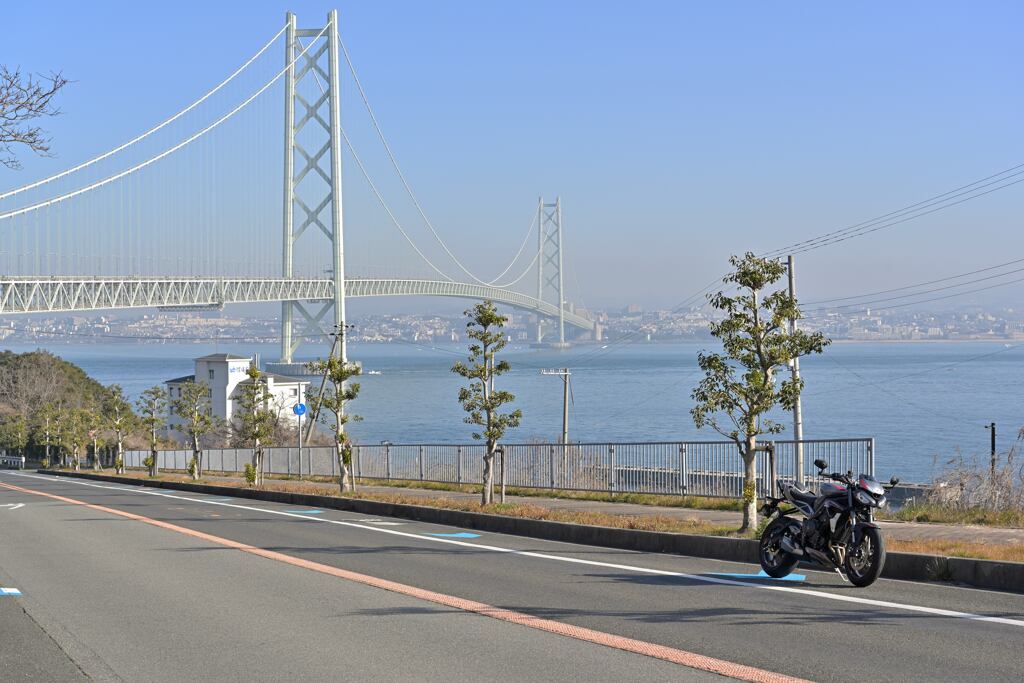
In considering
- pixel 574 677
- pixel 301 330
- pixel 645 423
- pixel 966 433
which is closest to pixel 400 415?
pixel 301 330

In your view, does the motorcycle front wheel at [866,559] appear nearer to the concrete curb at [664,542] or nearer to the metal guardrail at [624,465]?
Result: the concrete curb at [664,542]

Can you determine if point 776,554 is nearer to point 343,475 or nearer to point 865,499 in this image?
point 865,499

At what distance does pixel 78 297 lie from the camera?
224 feet

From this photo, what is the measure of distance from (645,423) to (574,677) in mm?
81431

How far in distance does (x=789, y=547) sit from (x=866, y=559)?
2.78 ft

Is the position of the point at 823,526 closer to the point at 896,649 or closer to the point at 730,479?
the point at 896,649

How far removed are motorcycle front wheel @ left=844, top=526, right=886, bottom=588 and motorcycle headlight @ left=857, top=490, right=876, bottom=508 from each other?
0.19 meters

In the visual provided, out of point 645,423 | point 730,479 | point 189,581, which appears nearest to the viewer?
point 189,581

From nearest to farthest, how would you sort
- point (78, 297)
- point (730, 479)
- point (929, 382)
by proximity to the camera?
1. point (730, 479)
2. point (78, 297)
3. point (929, 382)

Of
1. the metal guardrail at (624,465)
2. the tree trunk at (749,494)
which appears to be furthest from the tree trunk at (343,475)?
the tree trunk at (749,494)

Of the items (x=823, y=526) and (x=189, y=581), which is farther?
(x=189, y=581)

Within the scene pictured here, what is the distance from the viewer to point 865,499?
9.61 m

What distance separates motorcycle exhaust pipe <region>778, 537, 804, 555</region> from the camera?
1032 cm

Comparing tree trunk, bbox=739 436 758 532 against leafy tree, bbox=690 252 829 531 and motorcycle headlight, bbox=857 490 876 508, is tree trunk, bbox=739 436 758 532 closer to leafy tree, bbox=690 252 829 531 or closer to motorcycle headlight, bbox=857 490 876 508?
leafy tree, bbox=690 252 829 531
